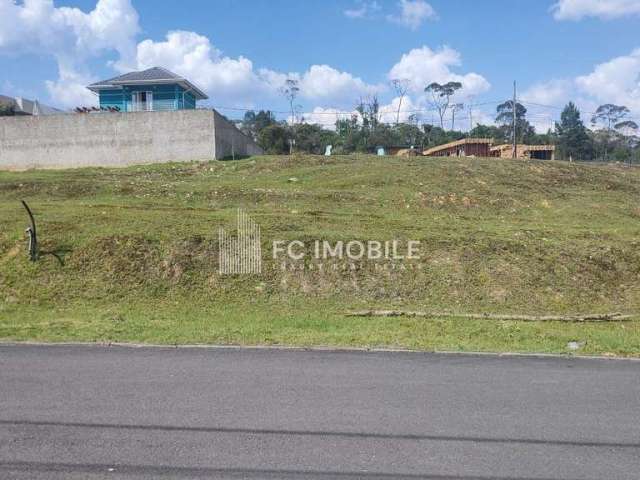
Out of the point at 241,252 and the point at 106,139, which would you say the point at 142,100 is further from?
the point at 241,252

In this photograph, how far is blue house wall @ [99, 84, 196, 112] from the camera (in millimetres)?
37500

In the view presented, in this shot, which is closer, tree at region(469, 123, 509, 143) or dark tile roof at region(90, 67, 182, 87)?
dark tile roof at region(90, 67, 182, 87)

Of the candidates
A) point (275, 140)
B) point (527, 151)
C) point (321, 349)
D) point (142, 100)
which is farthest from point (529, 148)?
point (321, 349)

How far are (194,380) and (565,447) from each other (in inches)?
151

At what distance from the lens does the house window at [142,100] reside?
37.9 m

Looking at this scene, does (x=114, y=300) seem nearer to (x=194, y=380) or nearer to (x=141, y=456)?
(x=194, y=380)

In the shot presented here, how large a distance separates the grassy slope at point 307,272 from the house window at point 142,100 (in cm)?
1904

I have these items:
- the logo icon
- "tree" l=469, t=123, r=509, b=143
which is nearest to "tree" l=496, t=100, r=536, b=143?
"tree" l=469, t=123, r=509, b=143

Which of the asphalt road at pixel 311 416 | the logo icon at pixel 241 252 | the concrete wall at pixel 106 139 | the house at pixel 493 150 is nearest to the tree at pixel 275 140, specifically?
the house at pixel 493 150

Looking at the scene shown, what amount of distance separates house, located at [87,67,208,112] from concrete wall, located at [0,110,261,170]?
31.6 feet

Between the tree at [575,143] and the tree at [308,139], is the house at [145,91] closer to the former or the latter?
the tree at [308,139]

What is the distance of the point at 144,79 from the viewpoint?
37.2m

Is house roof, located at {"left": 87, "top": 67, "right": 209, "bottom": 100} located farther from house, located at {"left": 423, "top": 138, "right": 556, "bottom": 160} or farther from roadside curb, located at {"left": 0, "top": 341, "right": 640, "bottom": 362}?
roadside curb, located at {"left": 0, "top": 341, "right": 640, "bottom": 362}

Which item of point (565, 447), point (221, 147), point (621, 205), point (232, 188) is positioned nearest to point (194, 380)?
point (565, 447)
